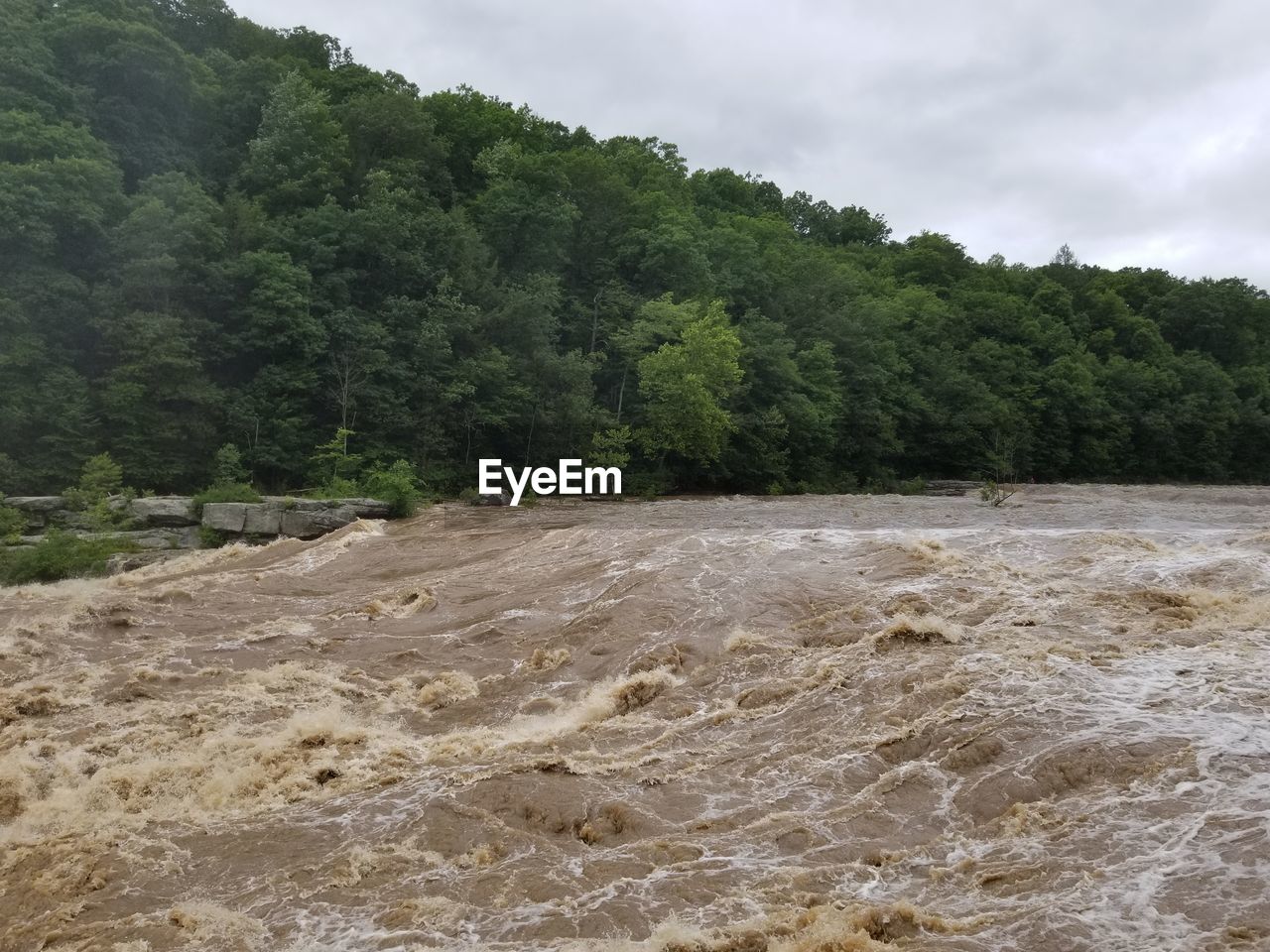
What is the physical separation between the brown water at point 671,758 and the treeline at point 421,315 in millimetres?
14542

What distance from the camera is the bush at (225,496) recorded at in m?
21.1

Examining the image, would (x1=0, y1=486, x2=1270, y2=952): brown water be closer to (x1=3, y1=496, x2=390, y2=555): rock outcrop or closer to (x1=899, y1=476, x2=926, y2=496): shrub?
(x1=3, y1=496, x2=390, y2=555): rock outcrop

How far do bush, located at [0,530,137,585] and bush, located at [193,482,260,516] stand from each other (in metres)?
3.08

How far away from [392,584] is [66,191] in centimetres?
1746

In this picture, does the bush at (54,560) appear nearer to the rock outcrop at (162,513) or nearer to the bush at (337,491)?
the rock outcrop at (162,513)

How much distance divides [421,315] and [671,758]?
26292mm

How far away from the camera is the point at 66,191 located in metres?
24.2

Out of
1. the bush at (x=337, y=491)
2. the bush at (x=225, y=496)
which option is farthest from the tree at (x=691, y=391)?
the bush at (x=225, y=496)

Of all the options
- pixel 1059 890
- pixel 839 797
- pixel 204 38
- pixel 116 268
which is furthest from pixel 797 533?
pixel 204 38

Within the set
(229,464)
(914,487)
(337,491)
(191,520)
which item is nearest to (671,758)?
(191,520)
